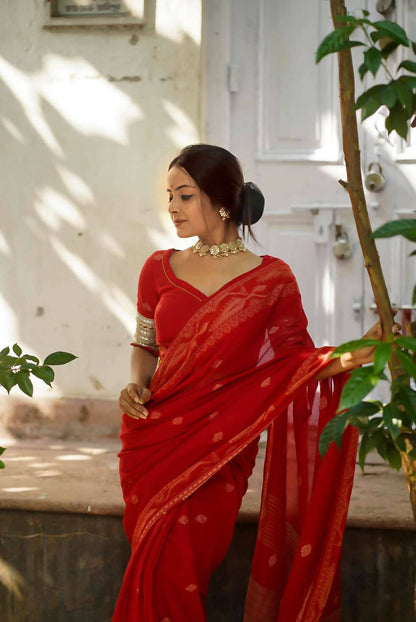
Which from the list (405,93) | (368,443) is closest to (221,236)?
(368,443)

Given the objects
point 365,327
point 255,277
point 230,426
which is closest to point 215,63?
point 365,327

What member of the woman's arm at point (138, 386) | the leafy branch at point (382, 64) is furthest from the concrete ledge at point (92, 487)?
the leafy branch at point (382, 64)

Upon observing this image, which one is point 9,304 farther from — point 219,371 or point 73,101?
point 219,371

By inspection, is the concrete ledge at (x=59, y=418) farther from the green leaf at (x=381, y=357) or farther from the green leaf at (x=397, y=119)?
the green leaf at (x=381, y=357)

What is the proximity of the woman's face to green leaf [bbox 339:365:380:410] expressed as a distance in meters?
1.10

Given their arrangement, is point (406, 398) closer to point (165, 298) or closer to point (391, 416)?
point (391, 416)

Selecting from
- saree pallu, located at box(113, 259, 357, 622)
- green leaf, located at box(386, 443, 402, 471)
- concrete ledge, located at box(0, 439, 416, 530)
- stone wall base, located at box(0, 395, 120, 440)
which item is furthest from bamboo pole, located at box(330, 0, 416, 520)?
stone wall base, located at box(0, 395, 120, 440)

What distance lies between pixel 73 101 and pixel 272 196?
0.98 meters

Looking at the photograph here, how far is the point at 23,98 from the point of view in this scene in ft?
12.8

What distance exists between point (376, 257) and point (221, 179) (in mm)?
788

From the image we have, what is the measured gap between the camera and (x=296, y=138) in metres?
3.79

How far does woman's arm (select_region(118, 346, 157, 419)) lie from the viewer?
2455 millimetres

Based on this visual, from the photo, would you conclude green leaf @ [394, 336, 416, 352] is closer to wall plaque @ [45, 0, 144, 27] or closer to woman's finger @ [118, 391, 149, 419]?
woman's finger @ [118, 391, 149, 419]

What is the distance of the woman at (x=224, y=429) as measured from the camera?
231 cm
